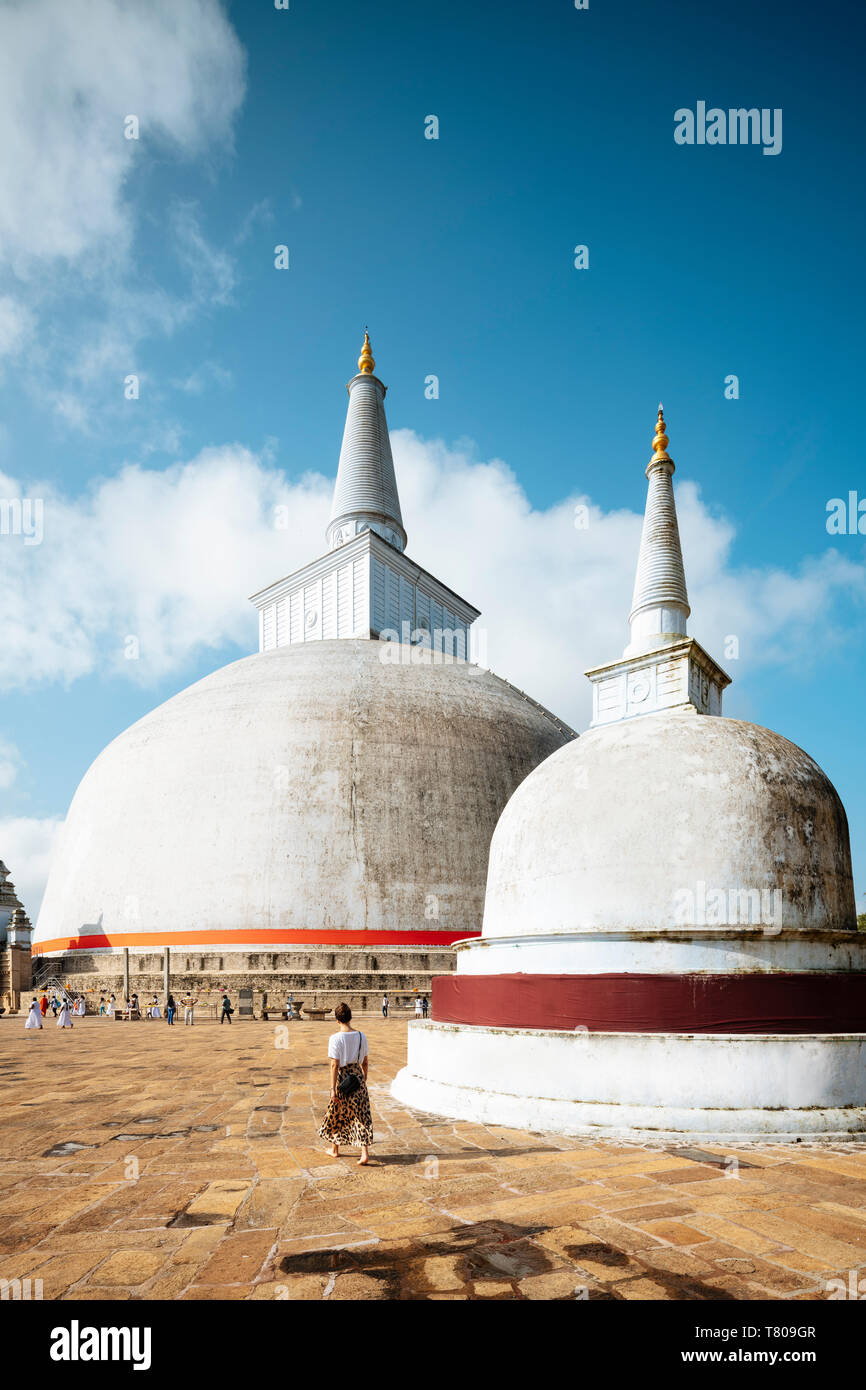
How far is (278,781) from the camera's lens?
24.5 meters

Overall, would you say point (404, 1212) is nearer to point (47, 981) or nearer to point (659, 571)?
point (659, 571)

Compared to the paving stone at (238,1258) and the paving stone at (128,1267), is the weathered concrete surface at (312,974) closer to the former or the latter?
the paving stone at (238,1258)

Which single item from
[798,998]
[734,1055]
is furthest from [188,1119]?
[798,998]

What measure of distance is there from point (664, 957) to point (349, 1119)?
3.28m

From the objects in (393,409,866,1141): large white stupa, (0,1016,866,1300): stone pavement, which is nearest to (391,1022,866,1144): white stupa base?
(393,409,866,1141): large white stupa

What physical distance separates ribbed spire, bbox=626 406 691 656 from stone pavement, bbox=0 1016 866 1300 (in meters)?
9.03

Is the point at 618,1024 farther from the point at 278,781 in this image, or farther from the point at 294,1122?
the point at 278,781

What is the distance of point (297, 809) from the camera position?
2403 cm

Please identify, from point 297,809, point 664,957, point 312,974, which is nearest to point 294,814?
point 297,809

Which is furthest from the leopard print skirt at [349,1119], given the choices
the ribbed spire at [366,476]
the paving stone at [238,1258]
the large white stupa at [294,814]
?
the ribbed spire at [366,476]

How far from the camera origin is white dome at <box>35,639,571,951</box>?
23.3 m

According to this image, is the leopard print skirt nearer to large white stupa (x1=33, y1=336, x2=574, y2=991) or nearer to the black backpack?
the black backpack

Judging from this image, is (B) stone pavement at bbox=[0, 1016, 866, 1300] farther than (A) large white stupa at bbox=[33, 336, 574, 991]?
No

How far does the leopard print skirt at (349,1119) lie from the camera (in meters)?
5.69
